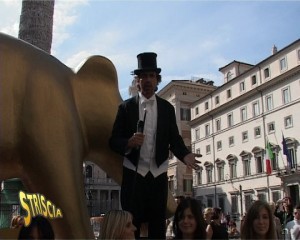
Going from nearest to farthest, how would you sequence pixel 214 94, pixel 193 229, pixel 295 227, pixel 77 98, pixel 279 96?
pixel 193 229 < pixel 77 98 < pixel 295 227 < pixel 279 96 < pixel 214 94

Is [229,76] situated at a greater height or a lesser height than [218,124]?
greater

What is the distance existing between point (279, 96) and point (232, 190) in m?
12.2

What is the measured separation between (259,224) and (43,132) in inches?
76.7

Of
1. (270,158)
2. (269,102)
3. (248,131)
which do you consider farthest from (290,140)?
(248,131)

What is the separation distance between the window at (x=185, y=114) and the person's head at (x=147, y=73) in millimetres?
52672

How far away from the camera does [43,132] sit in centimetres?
368

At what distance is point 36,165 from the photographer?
3668 millimetres

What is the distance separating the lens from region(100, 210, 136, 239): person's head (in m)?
2.94

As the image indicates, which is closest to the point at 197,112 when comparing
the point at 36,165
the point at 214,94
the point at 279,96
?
the point at 214,94

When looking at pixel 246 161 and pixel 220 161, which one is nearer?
pixel 246 161

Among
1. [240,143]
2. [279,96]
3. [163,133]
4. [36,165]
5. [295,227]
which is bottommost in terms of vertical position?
[295,227]

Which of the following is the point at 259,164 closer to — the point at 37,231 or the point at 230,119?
the point at 230,119

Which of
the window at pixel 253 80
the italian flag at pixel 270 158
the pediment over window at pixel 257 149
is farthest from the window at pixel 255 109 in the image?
the italian flag at pixel 270 158

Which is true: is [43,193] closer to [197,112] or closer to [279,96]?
[279,96]
